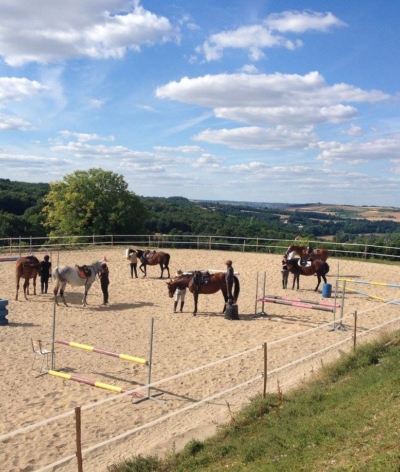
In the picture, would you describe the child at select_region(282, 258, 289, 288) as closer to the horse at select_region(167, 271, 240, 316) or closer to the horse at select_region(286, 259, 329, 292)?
the horse at select_region(286, 259, 329, 292)

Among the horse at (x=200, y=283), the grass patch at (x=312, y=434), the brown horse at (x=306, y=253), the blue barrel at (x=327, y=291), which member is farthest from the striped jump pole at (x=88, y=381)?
the brown horse at (x=306, y=253)

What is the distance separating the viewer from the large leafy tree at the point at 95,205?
37.8 m

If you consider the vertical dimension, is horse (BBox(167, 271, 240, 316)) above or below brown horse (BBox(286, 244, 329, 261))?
below

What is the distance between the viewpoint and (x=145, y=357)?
10.4 metres

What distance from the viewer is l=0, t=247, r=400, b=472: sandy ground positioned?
6668 millimetres

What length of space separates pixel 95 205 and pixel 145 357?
29515mm

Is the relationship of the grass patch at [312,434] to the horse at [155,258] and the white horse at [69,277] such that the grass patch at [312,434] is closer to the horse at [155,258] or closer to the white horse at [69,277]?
the white horse at [69,277]

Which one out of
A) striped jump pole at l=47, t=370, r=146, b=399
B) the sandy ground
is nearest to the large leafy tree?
the sandy ground

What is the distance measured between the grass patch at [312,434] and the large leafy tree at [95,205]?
31500 mm

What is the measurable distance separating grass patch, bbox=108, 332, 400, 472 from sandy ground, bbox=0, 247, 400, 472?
46cm

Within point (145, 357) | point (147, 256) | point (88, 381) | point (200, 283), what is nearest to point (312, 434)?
point (88, 381)

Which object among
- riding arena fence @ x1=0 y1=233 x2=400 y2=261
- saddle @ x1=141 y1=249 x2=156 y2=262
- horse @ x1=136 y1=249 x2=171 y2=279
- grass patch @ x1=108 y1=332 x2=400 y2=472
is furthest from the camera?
riding arena fence @ x1=0 y1=233 x2=400 y2=261

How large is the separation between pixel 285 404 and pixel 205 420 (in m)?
1.33

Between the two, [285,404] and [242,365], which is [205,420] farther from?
[242,365]
